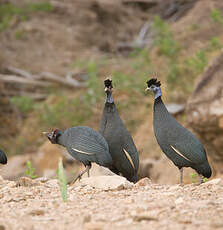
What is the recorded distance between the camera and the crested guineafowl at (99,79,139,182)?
5789 mm

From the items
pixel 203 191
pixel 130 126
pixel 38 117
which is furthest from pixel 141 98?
pixel 203 191

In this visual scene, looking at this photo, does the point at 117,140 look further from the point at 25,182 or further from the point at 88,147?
the point at 25,182

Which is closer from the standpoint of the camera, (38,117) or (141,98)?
(141,98)

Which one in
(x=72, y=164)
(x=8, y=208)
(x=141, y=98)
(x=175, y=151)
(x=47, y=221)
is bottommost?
(x=47, y=221)

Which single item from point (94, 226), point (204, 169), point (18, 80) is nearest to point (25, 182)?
point (204, 169)

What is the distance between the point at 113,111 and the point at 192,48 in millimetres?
9507

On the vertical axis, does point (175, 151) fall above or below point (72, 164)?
below

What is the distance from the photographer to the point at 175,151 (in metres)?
5.17

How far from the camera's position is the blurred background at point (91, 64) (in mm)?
12906

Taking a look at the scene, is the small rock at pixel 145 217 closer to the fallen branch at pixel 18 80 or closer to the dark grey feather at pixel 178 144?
the dark grey feather at pixel 178 144

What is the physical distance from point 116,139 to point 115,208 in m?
2.29

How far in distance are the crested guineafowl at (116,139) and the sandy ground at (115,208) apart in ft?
3.40

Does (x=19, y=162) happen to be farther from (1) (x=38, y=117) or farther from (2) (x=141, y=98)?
(2) (x=141, y=98)

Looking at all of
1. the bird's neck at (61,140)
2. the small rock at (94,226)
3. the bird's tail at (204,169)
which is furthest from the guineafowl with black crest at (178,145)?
Answer: the small rock at (94,226)
